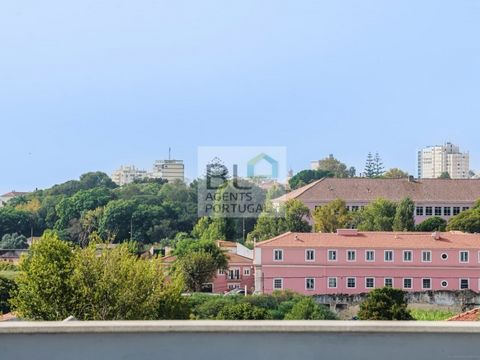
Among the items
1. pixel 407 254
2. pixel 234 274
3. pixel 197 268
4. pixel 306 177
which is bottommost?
pixel 234 274

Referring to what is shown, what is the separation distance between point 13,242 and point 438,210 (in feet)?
104

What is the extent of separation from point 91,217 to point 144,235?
21.3ft

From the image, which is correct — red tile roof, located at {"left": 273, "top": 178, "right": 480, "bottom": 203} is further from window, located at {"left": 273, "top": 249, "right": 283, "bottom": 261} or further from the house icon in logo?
window, located at {"left": 273, "top": 249, "right": 283, "bottom": 261}

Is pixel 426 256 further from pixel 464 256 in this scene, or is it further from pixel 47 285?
pixel 47 285

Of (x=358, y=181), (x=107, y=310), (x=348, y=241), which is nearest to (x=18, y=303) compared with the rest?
(x=107, y=310)

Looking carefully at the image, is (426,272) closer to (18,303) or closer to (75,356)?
(18,303)

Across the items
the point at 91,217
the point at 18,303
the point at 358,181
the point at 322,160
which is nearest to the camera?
the point at 18,303

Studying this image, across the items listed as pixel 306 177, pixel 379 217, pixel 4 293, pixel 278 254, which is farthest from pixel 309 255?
pixel 306 177

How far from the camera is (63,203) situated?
2601 inches

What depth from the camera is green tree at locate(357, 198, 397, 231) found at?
4203cm

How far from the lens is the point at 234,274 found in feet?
120

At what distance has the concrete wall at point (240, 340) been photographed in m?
3.76

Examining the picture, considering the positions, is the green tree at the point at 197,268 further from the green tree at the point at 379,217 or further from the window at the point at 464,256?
the green tree at the point at 379,217

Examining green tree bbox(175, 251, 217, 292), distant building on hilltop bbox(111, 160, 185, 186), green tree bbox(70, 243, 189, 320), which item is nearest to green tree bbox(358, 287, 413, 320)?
green tree bbox(70, 243, 189, 320)
